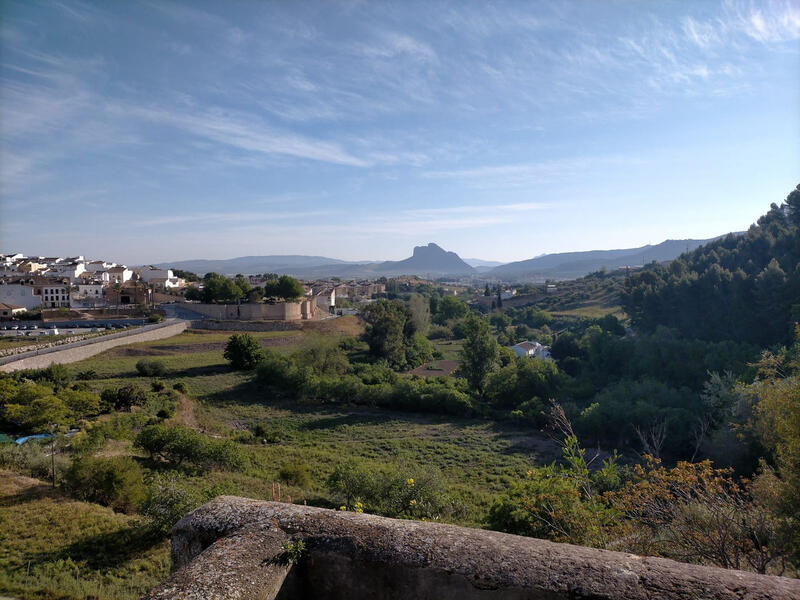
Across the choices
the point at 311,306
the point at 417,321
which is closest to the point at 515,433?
the point at 417,321

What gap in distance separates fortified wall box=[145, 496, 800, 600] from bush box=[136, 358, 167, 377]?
2740cm

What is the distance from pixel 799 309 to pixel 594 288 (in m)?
60.3

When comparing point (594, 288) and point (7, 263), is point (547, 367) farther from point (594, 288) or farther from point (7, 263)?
point (7, 263)

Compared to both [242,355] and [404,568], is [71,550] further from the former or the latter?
[242,355]

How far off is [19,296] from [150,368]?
3257 cm

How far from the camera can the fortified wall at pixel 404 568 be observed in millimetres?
2361

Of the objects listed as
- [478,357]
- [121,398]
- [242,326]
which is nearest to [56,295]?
[242,326]

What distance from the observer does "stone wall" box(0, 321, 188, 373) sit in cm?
2323

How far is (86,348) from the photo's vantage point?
28250mm

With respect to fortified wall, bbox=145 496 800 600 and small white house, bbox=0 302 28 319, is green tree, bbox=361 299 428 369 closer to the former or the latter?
small white house, bbox=0 302 28 319

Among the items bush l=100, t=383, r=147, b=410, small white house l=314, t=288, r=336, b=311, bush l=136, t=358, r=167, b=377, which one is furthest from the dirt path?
small white house l=314, t=288, r=336, b=311

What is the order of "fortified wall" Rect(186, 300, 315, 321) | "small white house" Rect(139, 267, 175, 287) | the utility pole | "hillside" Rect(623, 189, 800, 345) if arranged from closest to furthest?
the utility pole → "hillside" Rect(623, 189, 800, 345) → "fortified wall" Rect(186, 300, 315, 321) → "small white house" Rect(139, 267, 175, 287)

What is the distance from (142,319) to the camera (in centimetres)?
4303

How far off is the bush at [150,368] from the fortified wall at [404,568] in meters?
27.4
